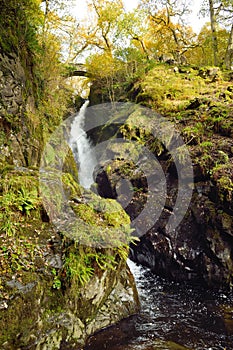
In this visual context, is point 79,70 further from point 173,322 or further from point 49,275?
point 173,322

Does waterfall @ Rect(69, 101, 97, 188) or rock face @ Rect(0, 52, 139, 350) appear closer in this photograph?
rock face @ Rect(0, 52, 139, 350)

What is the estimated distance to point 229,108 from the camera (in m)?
7.82

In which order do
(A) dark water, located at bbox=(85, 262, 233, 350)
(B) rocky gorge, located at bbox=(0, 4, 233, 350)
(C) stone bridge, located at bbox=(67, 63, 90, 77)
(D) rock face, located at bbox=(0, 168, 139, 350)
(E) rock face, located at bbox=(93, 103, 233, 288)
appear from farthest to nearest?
1. (C) stone bridge, located at bbox=(67, 63, 90, 77)
2. (E) rock face, located at bbox=(93, 103, 233, 288)
3. (A) dark water, located at bbox=(85, 262, 233, 350)
4. (B) rocky gorge, located at bbox=(0, 4, 233, 350)
5. (D) rock face, located at bbox=(0, 168, 139, 350)

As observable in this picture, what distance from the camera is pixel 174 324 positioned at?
4.43 metres

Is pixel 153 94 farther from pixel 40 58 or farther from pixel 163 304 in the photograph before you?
pixel 163 304

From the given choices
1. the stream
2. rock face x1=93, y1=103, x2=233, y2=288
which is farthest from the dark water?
rock face x1=93, y1=103, x2=233, y2=288

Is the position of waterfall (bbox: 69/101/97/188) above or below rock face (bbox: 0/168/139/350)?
above

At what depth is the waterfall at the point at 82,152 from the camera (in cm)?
1113

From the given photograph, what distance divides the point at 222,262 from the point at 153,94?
6.86 meters

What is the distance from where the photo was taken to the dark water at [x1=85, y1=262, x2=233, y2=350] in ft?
12.5

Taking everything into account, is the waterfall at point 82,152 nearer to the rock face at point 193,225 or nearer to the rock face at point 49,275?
the rock face at point 193,225

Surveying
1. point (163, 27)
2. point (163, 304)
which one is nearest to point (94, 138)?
point (163, 27)

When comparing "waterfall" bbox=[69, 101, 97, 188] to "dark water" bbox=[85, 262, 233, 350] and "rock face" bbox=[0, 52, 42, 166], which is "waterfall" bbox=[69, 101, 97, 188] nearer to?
"rock face" bbox=[0, 52, 42, 166]

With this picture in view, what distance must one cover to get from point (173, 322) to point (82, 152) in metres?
9.50
